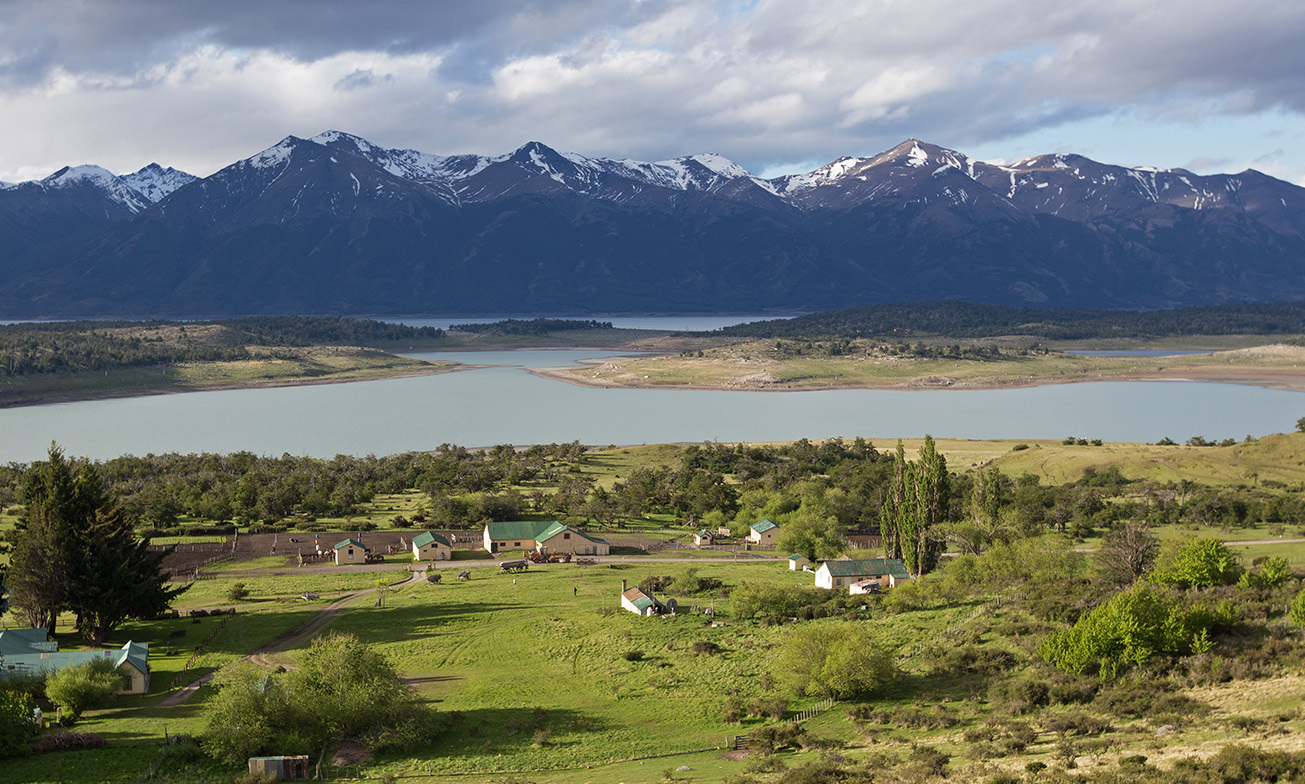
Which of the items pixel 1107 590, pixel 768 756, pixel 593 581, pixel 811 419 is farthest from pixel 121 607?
pixel 811 419

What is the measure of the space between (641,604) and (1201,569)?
18.3 m

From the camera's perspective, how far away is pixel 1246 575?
3014 centimetres

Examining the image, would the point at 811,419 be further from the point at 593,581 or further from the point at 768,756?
the point at 768,756

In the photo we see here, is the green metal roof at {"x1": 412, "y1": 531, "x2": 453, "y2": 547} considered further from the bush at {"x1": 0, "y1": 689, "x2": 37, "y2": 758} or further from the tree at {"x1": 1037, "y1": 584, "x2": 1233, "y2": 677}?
the tree at {"x1": 1037, "y1": 584, "x2": 1233, "y2": 677}

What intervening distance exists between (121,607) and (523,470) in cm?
3995

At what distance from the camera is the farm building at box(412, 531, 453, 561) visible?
50.1 meters

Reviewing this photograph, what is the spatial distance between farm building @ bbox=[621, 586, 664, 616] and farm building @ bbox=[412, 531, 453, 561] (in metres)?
15.3

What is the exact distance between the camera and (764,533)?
54656 mm

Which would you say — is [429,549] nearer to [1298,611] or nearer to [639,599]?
[639,599]

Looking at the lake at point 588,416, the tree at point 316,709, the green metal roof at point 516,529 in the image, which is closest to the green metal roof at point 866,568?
the green metal roof at point 516,529

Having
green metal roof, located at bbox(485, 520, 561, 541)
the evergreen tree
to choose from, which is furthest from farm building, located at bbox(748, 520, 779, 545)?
the evergreen tree

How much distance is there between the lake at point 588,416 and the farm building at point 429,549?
4034 cm

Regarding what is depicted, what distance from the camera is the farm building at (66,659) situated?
28.3 m

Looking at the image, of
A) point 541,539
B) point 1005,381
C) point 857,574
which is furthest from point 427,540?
point 1005,381
